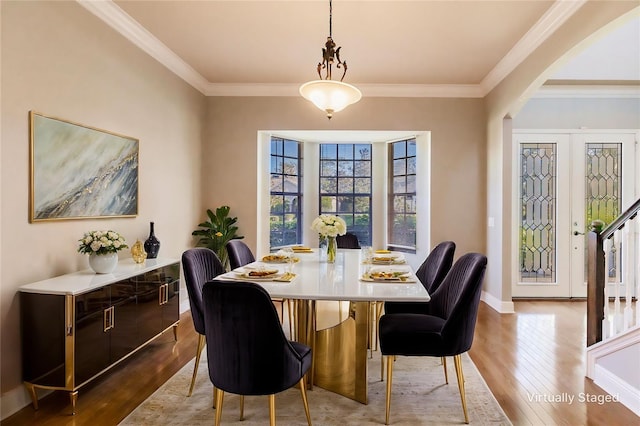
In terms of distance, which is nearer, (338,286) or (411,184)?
(338,286)

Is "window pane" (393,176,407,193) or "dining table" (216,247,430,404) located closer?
"dining table" (216,247,430,404)

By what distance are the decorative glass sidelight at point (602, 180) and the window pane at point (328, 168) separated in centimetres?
355

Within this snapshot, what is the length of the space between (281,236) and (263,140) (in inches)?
61.0

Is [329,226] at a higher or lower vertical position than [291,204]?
lower

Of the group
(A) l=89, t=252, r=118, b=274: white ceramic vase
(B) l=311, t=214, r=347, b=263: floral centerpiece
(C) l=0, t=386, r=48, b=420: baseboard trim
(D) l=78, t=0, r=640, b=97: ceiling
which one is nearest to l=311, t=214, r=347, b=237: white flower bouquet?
(B) l=311, t=214, r=347, b=263: floral centerpiece

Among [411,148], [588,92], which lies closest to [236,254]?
[411,148]

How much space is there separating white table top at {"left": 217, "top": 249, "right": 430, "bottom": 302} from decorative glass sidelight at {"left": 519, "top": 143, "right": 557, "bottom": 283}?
3.11 m

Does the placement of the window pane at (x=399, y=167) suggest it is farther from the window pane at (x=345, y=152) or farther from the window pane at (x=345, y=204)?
the window pane at (x=345, y=204)

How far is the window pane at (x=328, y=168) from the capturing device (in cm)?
616

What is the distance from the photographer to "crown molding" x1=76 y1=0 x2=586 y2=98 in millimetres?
3008

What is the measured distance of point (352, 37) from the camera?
3.51 metres

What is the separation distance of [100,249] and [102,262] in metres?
0.10

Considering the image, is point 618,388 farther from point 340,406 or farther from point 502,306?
point 502,306

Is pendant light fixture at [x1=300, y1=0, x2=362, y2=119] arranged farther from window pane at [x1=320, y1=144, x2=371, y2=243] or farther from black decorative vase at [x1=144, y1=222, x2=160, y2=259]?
window pane at [x1=320, y1=144, x2=371, y2=243]
